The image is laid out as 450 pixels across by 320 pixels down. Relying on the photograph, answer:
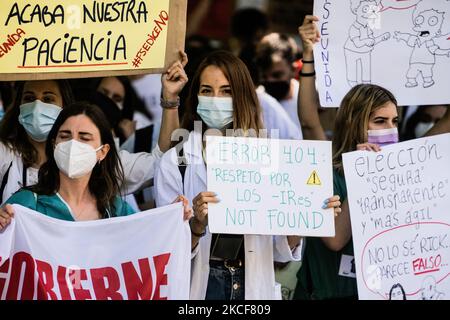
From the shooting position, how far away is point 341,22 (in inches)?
236

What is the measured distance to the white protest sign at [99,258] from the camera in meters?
5.17

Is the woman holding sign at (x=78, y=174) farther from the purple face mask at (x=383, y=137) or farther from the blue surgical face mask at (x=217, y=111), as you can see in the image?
the purple face mask at (x=383, y=137)

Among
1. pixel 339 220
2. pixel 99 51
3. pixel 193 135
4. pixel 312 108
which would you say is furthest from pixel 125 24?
pixel 339 220

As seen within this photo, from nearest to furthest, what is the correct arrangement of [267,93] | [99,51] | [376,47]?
[99,51] < [376,47] < [267,93]

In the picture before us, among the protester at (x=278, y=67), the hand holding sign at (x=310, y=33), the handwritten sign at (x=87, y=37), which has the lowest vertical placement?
the handwritten sign at (x=87, y=37)

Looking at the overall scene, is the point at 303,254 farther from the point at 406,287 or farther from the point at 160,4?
the point at 160,4

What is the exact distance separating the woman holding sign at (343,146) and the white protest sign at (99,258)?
905 millimetres

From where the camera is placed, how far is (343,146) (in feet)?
19.4


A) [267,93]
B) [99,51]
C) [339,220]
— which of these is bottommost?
[339,220]

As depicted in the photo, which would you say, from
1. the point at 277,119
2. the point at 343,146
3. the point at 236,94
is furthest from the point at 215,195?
the point at 277,119

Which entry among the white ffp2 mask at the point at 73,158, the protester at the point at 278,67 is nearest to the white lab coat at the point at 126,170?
the white ffp2 mask at the point at 73,158

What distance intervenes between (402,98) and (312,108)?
0.50 m

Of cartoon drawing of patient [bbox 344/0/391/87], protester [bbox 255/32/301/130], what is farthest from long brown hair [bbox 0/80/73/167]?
protester [bbox 255/32/301/130]

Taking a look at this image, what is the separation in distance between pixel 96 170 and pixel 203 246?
2.20ft
